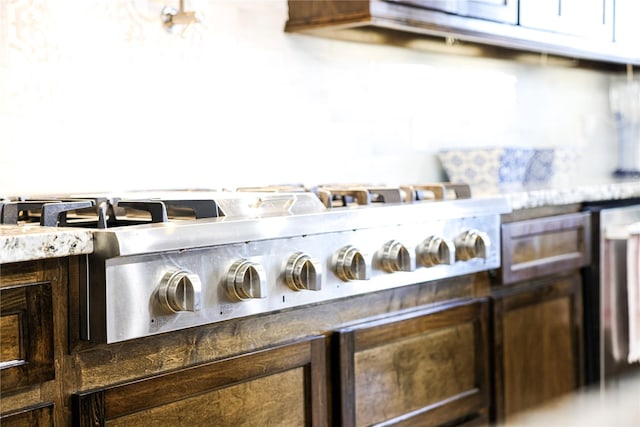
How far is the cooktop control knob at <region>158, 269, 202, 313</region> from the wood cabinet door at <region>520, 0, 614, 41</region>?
1.85m

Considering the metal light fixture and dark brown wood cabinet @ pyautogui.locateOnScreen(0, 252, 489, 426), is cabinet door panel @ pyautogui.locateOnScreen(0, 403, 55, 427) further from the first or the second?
the metal light fixture

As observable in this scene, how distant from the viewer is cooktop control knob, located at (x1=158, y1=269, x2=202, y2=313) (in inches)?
51.6

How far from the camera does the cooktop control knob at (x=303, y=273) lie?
1.53 m

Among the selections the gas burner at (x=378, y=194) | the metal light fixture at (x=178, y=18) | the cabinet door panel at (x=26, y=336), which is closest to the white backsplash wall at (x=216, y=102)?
the metal light fixture at (x=178, y=18)

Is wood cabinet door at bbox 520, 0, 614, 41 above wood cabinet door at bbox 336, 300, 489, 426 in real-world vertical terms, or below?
above

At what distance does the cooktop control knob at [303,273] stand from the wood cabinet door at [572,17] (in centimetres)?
158

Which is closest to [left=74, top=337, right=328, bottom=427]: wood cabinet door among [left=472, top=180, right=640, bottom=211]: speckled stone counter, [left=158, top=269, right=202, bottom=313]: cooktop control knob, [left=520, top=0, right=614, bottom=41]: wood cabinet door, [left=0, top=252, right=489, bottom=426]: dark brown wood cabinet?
[left=0, top=252, right=489, bottom=426]: dark brown wood cabinet

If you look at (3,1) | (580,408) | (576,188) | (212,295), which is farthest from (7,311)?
(576,188)

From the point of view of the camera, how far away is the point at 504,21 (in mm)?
2711

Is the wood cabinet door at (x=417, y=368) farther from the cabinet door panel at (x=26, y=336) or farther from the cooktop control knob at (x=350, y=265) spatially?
the cabinet door panel at (x=26, y=336)

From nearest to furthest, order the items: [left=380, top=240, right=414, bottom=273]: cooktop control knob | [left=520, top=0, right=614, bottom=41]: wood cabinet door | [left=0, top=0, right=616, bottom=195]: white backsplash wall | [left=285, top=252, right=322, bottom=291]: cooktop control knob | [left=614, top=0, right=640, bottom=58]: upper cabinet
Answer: [left=285, top=252, right=322, bottom=291]: cooktop control knob
[left=380, top=240, right=414, bottom=273]: cooktop control knob
[left=0, top=0, right=616, bottom=195]: white backsplash wall
[left=520, top=0, right=614, bottom=41]: wood cabinet door
[left=614, top=0, right=640, bottom=58]: upper cabinet

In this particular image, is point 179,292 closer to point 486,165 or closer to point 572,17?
point 486,165

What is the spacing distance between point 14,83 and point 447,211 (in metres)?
1.02

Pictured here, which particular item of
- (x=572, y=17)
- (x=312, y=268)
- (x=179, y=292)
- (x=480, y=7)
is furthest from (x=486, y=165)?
(x=179, y=292)
